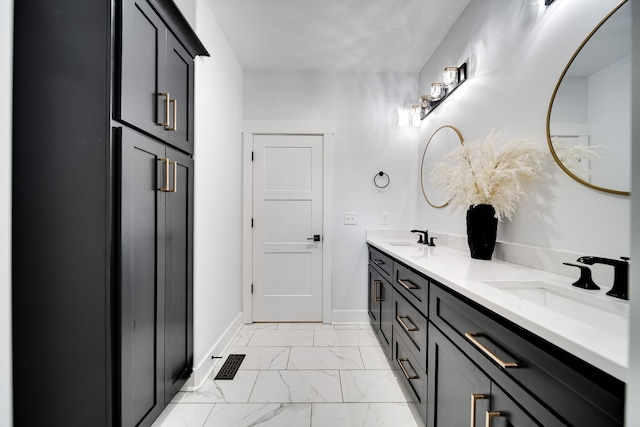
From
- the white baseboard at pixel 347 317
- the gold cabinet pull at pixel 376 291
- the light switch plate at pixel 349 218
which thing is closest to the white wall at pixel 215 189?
the white baseboard at pixel 347 317

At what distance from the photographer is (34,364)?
107 cm

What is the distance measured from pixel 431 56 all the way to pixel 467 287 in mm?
2420

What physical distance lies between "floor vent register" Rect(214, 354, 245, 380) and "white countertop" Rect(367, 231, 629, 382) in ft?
4.93

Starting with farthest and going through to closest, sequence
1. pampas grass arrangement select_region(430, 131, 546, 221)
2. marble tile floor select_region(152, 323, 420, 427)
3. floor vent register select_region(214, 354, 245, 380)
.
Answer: floor vent register select_region(214, 354, 245, 380), marble tile floor select_region(152, 323, 420, 427), pampas grass arrangement select_region(430, 131, 546, 221)

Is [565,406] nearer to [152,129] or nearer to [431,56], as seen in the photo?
[152,129]

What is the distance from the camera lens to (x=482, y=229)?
1577 millimetres

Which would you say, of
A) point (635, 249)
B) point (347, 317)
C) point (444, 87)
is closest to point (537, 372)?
point (635, 249)

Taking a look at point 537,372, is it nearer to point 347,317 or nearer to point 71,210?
point 71,210

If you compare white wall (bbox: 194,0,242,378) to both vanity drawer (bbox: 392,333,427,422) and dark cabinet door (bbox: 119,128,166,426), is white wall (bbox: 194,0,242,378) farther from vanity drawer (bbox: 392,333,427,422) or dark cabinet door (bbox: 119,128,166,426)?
vanity drawer (bbox: 392,333,427,422)

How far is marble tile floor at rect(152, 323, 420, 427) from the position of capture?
1585 mm

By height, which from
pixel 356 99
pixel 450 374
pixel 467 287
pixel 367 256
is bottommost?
pixel 450 374

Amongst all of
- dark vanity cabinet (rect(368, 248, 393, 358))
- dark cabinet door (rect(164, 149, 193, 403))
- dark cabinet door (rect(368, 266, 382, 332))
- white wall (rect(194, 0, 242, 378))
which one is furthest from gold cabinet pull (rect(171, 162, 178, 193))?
dark cabinet door (rect(368, 266, 382, 332))

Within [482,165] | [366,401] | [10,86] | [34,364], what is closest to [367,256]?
[366,401]

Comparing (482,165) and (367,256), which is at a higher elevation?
(482,165)
